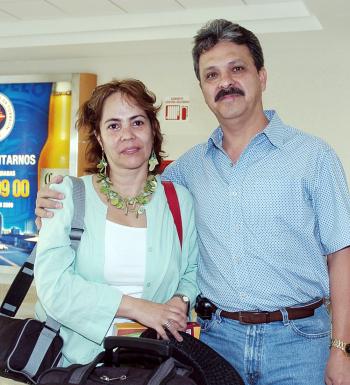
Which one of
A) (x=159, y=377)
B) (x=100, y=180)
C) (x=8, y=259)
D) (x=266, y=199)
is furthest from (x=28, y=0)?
(x=159, y=377)

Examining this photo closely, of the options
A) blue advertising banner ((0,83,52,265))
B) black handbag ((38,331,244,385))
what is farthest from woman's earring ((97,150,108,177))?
blue advertising banner ((0,83,52,265))

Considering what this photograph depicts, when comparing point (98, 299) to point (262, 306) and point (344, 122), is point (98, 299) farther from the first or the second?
point (344, 122)

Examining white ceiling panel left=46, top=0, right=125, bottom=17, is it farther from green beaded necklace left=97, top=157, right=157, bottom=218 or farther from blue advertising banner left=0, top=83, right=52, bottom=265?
green beaded necklace left=97, top=157, right=157, bottom=218

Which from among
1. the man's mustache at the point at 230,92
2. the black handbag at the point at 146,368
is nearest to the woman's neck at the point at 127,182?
the man's mustache at the point at 230,92

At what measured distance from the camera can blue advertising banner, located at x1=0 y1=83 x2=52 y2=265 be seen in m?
7.16

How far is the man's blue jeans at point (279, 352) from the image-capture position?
1.78 m

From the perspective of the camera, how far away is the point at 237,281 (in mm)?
1819

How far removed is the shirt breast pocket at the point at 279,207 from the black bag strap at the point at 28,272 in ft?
1.75

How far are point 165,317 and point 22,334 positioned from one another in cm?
44

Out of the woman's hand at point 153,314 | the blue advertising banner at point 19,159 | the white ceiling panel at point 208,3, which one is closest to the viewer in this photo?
the woman's hand at point 153,314

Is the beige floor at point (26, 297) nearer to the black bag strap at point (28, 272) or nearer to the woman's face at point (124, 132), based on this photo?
the black bag strap at point (28, 272)

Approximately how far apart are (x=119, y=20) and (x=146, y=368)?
489 centimetres

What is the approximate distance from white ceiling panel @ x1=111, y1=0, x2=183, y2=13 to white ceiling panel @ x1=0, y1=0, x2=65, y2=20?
2.43 ft

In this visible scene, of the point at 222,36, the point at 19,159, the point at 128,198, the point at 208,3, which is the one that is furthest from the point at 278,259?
the point at 19,159
